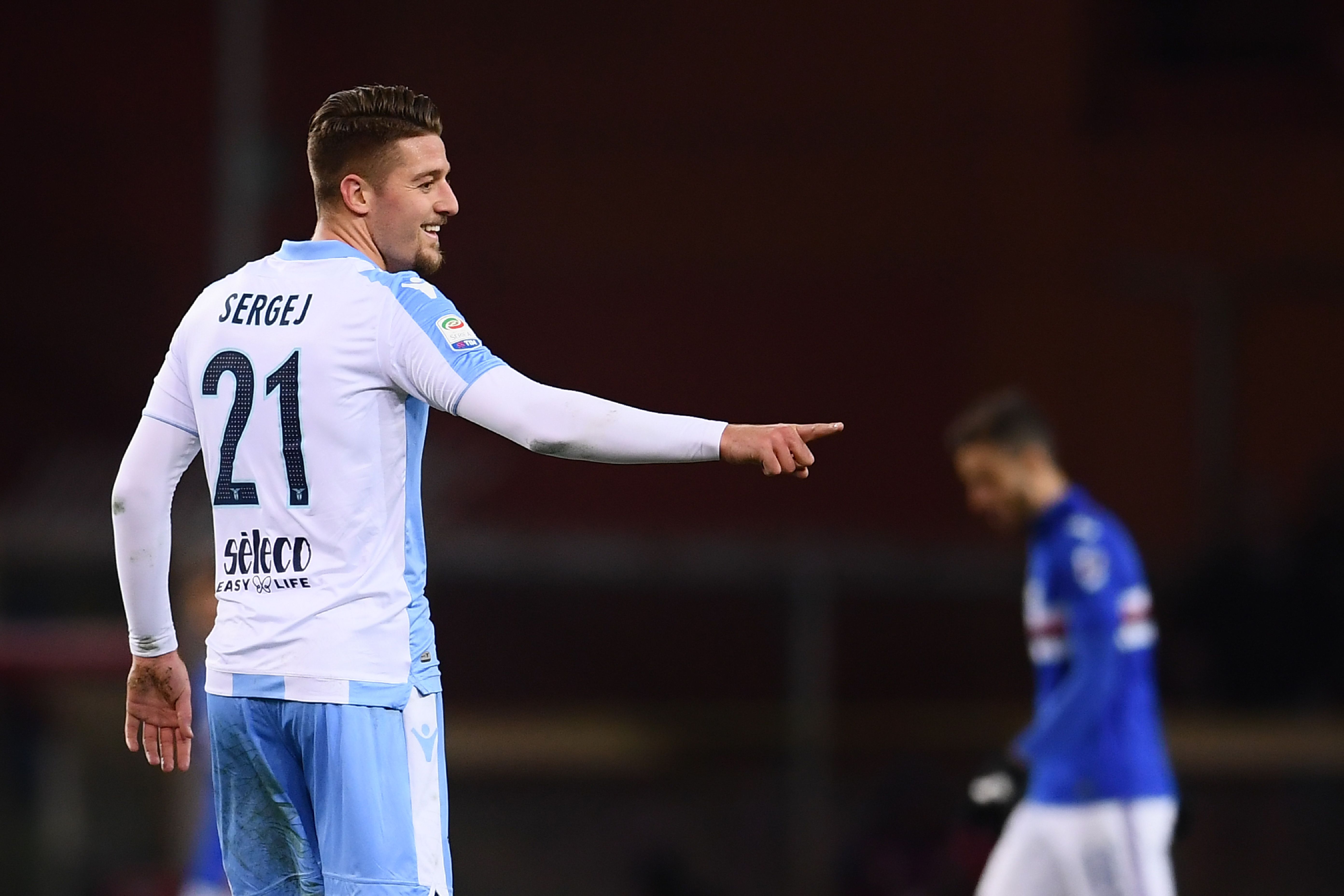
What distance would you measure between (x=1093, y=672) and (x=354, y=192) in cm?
324

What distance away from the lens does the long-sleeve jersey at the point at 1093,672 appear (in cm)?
565

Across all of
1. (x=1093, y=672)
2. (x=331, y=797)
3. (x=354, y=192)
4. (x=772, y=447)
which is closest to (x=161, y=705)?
(x=331, y=797)

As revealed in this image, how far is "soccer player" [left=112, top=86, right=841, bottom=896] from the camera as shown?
312cm

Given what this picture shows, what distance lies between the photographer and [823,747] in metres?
10.4

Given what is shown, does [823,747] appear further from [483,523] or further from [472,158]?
[472,158]

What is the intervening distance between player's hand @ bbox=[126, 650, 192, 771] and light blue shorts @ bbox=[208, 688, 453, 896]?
21 cm

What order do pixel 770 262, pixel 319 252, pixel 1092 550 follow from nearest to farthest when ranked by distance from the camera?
pixel 319 252, pixel 1092 550, pixel 770 262

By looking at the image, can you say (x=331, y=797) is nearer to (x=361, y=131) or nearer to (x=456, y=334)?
(x=456, y=334)

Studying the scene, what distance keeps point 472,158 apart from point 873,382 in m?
4.37

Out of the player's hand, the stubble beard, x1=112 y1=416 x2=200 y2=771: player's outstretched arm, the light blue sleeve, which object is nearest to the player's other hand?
the light blue sleeve

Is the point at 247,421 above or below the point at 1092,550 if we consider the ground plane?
above

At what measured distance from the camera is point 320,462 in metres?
3.17

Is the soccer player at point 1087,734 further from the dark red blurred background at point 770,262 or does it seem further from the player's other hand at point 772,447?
the dark red blurred background at point 770,262

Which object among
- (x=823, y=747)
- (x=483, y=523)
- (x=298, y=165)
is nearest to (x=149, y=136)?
(x=298, y=165)
